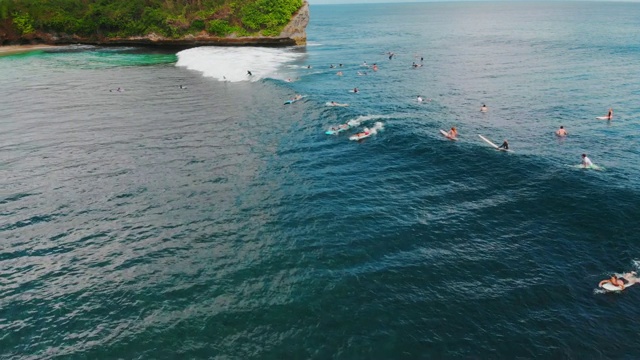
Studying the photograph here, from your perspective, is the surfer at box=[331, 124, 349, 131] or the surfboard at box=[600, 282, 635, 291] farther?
the surfer at box=[331, 124, 349, 131]

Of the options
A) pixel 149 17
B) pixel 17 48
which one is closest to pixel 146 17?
pixel 149 17

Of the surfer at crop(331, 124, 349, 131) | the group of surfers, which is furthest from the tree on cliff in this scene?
the group of surfers

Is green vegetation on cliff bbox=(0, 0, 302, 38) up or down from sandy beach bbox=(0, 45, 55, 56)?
up

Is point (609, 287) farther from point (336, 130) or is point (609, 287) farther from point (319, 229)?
point (336, 130)

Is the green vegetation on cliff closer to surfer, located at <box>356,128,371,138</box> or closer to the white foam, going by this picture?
the white foam

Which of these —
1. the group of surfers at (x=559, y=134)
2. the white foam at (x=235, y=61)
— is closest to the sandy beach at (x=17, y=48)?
the white foam at (x=235, y=61)

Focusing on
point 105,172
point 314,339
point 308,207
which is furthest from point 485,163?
point 105,172

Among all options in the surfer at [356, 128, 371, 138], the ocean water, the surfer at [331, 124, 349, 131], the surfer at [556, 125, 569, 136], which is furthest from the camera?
the surfer at [331, 124, 349, 131]
